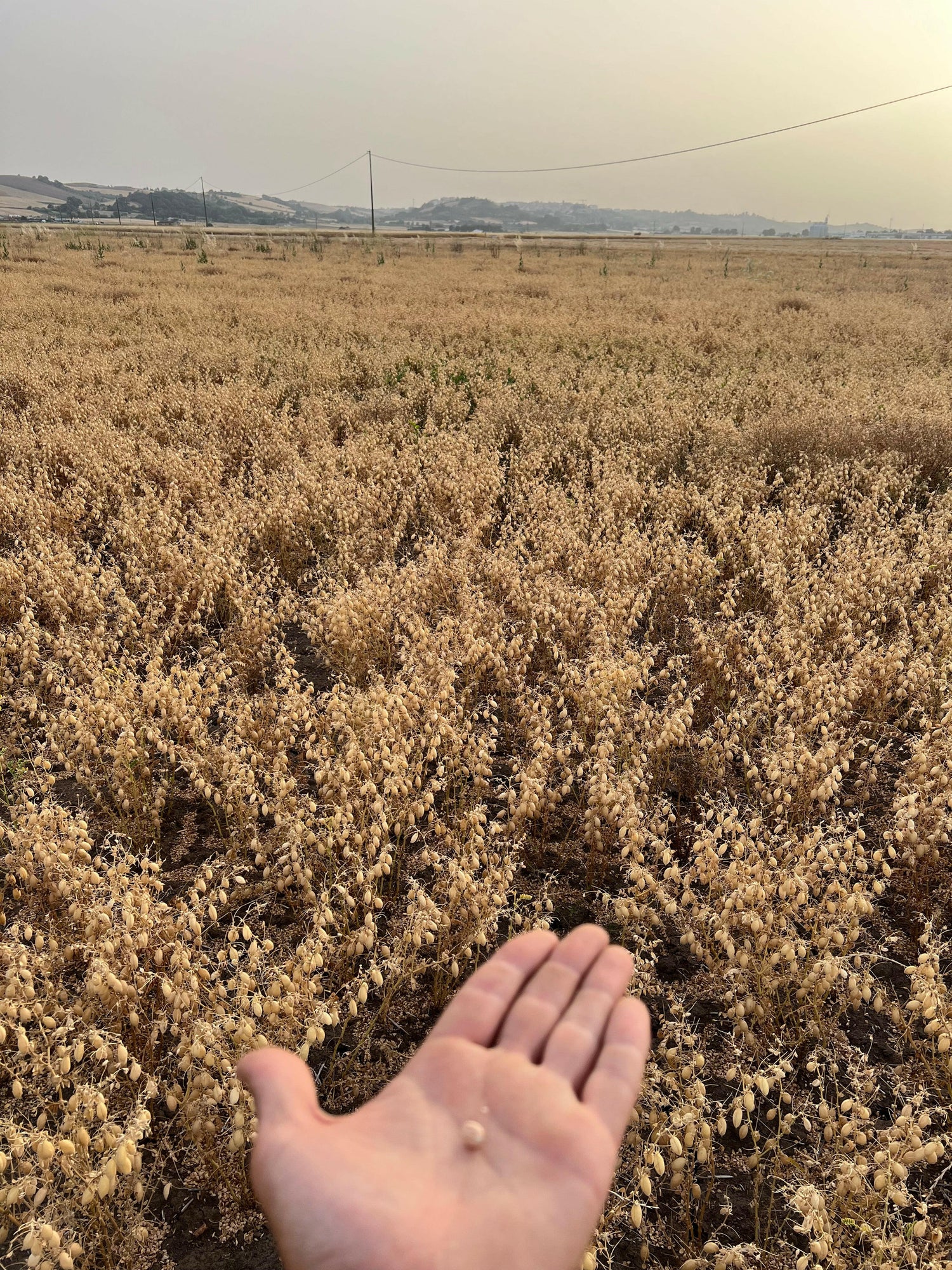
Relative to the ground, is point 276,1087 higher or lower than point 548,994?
higher

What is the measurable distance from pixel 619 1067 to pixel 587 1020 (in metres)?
0.13

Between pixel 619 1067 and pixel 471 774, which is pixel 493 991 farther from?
pixel 471 774

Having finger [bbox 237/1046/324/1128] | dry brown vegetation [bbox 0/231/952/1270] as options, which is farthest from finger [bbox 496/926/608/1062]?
dry brown vegetation [bbox 0/231/952/1270]

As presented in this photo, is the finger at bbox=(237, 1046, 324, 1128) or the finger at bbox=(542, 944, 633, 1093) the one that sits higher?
the finger at bbox=(237, 1046, 324, 1128)

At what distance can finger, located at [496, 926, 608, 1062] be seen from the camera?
1.84 meters

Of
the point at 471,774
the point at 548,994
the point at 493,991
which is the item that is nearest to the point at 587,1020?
the point at 548,994

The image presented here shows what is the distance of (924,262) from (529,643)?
5361 centimetres

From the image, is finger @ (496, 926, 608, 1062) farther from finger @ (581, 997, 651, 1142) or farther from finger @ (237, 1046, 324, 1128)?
finger @ (237, 1046, 324, 1128)

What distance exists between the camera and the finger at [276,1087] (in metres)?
1.48

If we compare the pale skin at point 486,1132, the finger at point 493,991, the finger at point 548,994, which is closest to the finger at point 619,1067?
the pale skin at point 486,1132

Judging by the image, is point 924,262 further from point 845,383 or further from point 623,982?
point 623,982

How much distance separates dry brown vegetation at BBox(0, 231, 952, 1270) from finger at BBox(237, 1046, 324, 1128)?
84 cm

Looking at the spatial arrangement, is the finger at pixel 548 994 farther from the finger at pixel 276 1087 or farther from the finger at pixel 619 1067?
the finger at pixel 276 1087

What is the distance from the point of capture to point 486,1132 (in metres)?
1.63
